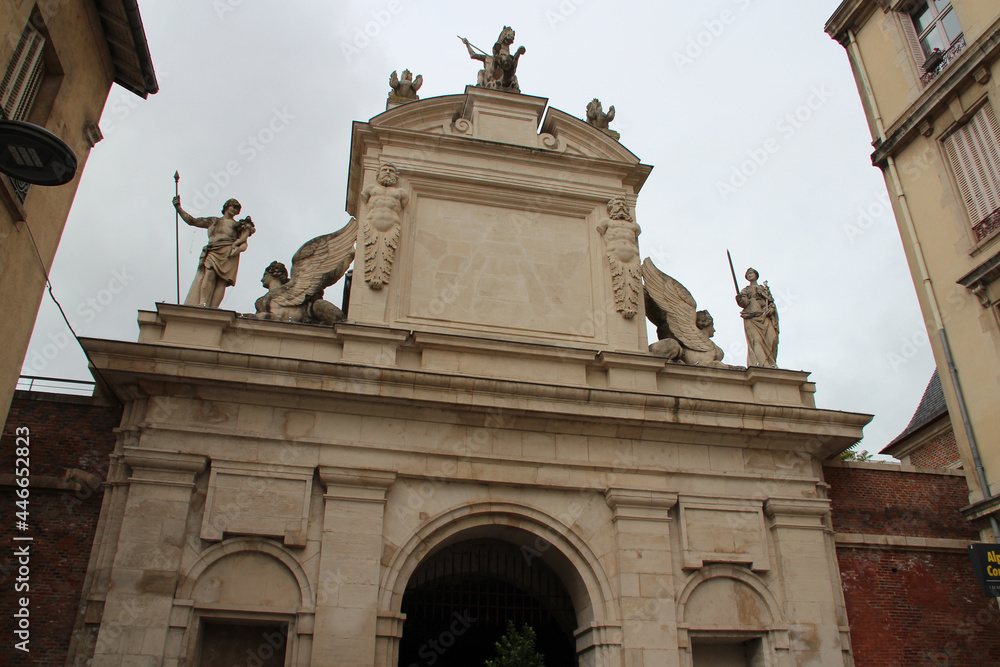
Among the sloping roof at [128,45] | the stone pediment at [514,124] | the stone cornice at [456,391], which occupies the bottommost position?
the stone cornice at [456,391]

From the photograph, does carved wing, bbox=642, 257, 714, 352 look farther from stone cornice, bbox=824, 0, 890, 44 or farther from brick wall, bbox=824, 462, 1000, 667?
stone cornice, bbox=824, 0, 890, 44

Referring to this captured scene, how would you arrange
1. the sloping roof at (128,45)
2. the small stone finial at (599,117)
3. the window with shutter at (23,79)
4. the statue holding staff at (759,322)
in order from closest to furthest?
the window with shutter at (23,79), the sloping roof at (128,45), the statue holding staff at (759,322), the small stone finial at (599,117)

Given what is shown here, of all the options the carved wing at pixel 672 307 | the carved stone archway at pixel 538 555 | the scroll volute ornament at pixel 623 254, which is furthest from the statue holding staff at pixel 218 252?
the carved wing at pixel 672 307

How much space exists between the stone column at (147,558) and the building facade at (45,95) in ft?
6.11

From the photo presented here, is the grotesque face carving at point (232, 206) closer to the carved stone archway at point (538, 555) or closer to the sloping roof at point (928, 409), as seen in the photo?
the carved stone archway at point (538, 555)

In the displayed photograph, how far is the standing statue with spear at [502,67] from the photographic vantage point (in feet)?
48.2

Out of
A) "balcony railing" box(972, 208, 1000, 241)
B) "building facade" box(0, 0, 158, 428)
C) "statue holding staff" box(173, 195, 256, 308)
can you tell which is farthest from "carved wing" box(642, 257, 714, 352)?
"building facade" box(0, 0, 158, 428)

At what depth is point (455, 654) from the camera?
40.3 feet

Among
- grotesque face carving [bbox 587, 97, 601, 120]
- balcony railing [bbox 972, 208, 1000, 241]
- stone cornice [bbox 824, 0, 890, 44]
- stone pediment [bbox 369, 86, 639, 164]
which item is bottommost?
balcony railing [bbox 972, 208, 1000, 241]

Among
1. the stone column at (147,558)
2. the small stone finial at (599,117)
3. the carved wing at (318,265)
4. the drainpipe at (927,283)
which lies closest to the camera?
the stone column at (147,558)

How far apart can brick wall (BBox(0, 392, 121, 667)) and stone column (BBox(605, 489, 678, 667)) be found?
683 cm

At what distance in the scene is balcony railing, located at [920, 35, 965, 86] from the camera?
13.5 m

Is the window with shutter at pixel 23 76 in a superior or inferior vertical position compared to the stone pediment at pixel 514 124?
inferior

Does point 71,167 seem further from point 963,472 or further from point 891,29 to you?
point 891,29
